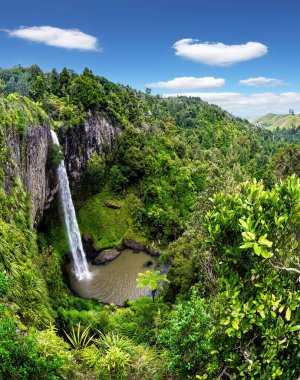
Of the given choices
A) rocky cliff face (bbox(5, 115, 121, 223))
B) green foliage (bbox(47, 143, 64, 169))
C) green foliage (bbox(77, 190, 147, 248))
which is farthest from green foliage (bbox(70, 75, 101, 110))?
green foliage (bbox(47, 143, 64, 169))

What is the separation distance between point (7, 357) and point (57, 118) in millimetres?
34904

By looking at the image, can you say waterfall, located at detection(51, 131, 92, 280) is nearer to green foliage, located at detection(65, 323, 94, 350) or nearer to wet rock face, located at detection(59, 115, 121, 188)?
wet rock face, located at detection(59, 115, 121, 188)

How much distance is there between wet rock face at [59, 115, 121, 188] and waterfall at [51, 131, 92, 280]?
452cm

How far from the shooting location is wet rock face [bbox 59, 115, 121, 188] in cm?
3988

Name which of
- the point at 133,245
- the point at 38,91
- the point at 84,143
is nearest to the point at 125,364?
the point at 133,245

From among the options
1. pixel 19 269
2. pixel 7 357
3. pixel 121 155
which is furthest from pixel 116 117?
pixel 7 357

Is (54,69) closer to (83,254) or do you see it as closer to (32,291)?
(83,254)

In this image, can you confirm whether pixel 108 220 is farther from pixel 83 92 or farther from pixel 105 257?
pixel 83 92

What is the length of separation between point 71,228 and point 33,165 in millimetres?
11235

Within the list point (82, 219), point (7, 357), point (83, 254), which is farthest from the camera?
point (82, 219)

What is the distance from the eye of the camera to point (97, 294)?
30.9 m

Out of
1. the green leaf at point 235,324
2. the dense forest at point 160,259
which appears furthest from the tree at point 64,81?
the green leaf at point 235,324

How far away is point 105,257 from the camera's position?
123 ft

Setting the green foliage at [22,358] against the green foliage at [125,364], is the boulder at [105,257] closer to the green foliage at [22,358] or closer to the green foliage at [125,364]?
the green foliage at [125,364]
